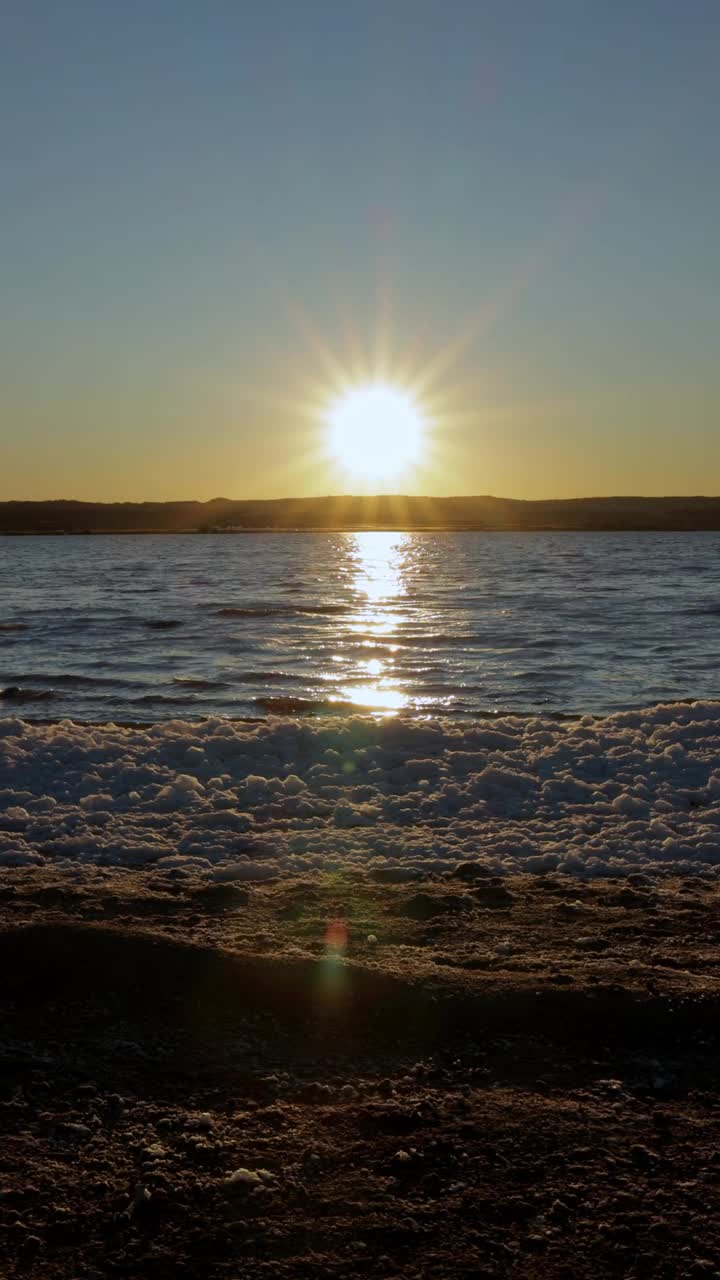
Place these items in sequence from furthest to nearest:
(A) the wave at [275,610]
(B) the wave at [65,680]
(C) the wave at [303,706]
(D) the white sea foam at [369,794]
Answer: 1. (A) the wave at [275,610]
2. (B) the wave at [65,680]
3. (C) the wave at [303,706]
4. (D) the white sea foam at [369,794]

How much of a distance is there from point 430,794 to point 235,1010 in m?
4.44

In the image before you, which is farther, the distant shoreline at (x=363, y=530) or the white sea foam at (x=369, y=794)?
the distant shoreline at (x=363, y=530)

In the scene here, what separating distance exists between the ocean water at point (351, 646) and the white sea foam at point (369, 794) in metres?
3.97

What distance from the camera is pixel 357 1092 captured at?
432 centimetres

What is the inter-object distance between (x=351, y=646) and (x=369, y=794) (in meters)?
13.0

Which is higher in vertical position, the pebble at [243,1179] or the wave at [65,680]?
the wave at [65,680]

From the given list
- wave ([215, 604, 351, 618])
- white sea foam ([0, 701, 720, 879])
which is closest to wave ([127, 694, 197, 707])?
white sea foam ([0, 701, 720, 879])

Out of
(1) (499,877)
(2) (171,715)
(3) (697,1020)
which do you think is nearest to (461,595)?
(2) (171,715)

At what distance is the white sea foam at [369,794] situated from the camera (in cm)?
794

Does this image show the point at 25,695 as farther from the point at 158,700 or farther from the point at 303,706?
Answer: the point at 303,706

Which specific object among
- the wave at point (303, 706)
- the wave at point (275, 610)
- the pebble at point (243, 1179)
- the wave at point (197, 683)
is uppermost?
the wave at point (275, 610)

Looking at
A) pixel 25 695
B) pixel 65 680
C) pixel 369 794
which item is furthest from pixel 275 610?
pixel 369 794

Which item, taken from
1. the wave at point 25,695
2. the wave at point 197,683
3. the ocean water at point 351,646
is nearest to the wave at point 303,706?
the ocean water at point 351,646

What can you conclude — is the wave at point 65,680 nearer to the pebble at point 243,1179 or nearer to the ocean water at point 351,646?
the ocean water at point 351,646
